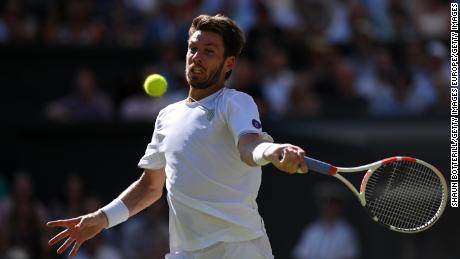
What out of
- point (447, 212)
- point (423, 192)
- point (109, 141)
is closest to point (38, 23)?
point (109, 141)

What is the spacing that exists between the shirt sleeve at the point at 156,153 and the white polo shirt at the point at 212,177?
0.24m

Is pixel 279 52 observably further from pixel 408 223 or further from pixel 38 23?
pixel 408 223

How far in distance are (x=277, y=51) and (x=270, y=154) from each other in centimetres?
862

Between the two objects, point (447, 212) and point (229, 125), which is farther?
point (447, 212)

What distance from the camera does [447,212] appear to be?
12492 mm

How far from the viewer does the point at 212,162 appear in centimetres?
577

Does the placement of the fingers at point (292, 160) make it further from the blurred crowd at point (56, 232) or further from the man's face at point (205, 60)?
the blurred crowd at point (56, 232)

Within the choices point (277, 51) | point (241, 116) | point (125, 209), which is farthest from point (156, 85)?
point (277, 51)

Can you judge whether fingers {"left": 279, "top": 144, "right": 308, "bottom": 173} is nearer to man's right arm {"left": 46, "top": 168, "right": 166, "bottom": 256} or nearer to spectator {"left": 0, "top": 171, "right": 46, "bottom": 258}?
man's right arm {"left": 46, "top": 168, "right": 166, "bottom": 256}

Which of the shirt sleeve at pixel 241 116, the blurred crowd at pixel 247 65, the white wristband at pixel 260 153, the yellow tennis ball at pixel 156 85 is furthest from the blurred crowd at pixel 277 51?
the white wristband at pixel 260 153

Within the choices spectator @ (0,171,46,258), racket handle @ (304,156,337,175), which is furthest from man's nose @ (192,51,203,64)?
spectator @ (0,171,46,258)

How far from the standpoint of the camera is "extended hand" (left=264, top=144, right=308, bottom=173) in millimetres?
4996

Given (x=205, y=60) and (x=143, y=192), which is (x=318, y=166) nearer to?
(x=205, y=60)

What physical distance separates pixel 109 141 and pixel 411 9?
6.02 m
